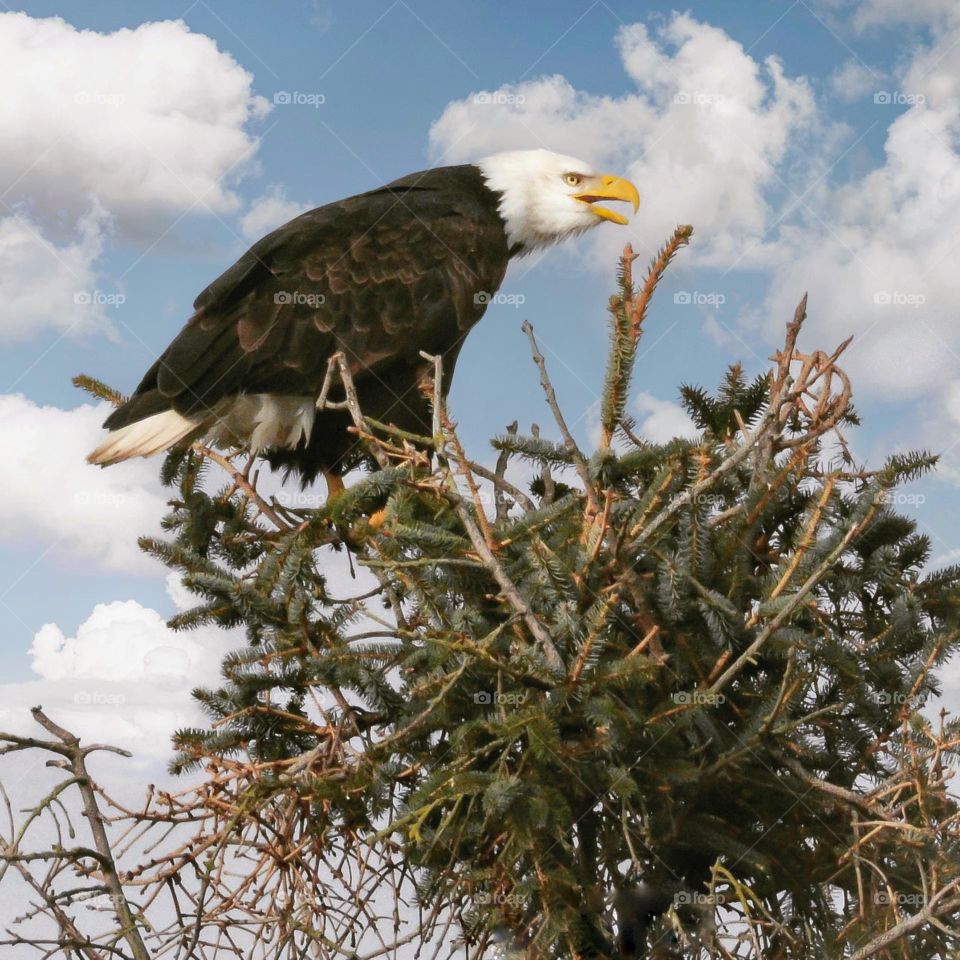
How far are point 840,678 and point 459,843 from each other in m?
1.20

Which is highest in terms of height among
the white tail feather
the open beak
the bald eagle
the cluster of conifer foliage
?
the open beak

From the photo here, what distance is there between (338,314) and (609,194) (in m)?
1.85

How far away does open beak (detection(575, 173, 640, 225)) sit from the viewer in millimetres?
6227

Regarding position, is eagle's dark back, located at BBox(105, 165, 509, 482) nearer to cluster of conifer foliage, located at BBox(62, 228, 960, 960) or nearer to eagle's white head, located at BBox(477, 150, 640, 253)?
eagle's white head, located at BBox(477, 150, 640, 253)

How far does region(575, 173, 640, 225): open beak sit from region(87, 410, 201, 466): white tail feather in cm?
263

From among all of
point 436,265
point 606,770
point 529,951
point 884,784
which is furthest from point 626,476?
point 436,265

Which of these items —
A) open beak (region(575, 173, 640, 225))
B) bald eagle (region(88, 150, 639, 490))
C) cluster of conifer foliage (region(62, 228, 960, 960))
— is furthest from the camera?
open beak (region(575, 173, 640, 225))

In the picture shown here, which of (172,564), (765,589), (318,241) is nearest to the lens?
(765,589)

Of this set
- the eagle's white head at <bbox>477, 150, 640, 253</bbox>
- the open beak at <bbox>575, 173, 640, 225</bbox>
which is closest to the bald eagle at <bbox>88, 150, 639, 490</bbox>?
the eagle's white head at <bbox>477, 150, 640, 253</bbox>

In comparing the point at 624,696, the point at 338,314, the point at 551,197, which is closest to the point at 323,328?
the point at 338,314

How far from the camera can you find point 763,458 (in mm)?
3420

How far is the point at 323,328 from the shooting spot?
5.28m

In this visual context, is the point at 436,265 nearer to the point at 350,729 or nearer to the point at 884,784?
the point at 350,729

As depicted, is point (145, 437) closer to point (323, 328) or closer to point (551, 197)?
point (323, 328)
